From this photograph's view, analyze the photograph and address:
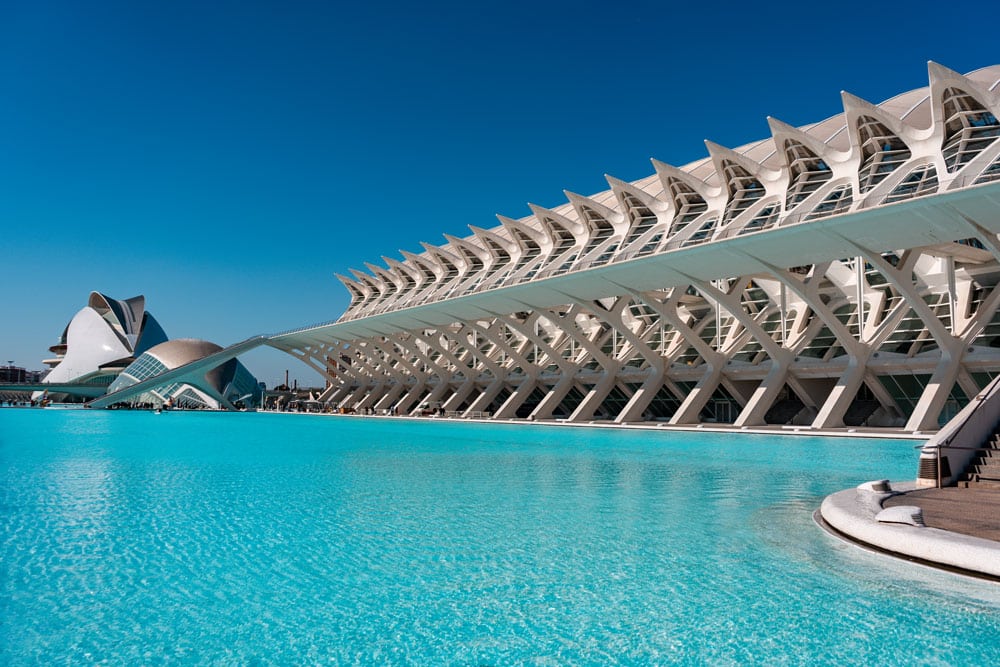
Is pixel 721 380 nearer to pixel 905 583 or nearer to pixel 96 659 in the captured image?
pixel 905 583

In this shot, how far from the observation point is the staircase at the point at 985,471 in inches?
295

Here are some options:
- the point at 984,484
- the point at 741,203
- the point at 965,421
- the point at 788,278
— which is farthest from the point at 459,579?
the point at 741,203

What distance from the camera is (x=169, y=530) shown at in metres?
6.42

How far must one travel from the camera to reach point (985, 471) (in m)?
7.80

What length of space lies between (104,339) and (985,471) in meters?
77.0

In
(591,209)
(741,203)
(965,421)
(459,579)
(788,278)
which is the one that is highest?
(591,209)

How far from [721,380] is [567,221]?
33.1ft

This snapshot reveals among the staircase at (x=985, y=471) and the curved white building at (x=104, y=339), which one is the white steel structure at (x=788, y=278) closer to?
the staircase at (x=985, y=471)

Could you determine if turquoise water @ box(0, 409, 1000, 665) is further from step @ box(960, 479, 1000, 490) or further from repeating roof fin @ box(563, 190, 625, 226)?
repeating roof fin @ box(563, 190, 625, 226)

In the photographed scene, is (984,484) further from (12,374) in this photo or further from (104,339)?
(12,374)

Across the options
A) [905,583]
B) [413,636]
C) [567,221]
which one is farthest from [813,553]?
[567,221]

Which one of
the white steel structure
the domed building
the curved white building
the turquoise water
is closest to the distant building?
the curved white building

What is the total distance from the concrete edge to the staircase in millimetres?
1633

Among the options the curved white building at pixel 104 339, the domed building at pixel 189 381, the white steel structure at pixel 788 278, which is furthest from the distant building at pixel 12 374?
the white steel structure at pixel 788 278
